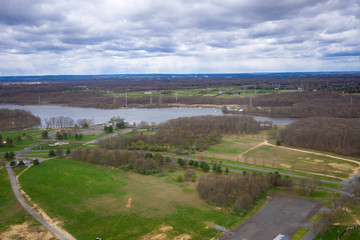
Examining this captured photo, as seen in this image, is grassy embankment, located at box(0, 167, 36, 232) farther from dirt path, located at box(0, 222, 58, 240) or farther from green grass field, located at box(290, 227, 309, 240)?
green grass field, located at box(290, 227, 309, 240)

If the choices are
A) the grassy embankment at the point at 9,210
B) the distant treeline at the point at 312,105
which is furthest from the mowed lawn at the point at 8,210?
the distant treeline at the point at 312,105

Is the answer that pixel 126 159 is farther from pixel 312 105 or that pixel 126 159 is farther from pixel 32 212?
pixel 312 105

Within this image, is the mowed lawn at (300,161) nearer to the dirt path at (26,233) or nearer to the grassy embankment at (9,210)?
the dirt path at (26,233)

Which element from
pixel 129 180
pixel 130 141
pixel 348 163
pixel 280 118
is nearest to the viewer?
pixel 129 180

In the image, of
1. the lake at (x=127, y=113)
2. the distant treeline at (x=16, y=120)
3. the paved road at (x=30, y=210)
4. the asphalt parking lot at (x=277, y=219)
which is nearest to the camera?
the asphalt parking lot at (x=277, y=219)

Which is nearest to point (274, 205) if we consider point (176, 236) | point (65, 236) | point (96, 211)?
point (176, 236)

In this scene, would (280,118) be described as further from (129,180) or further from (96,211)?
(96,211)
